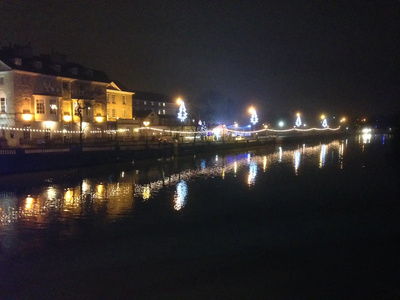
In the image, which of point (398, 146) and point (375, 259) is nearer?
point (375, 259)

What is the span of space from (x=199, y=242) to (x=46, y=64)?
4377 cm

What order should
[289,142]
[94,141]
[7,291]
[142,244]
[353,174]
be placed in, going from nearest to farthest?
[7,291] → [142,244] → [353,174] → [94,141] → [289,142]

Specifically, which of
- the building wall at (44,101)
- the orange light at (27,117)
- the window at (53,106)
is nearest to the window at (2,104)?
the building wall at (44,101)

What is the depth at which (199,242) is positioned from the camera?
32.3 ft

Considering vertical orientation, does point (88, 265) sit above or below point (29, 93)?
below

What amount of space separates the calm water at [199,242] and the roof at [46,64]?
27.8 m

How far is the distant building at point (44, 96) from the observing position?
41.1 metres

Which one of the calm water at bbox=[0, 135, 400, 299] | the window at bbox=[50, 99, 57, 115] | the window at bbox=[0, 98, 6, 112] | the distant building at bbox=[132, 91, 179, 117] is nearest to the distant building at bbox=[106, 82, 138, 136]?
the window at bbox=[50, 99, 57, 115]

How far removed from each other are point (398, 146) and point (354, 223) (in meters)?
30.6

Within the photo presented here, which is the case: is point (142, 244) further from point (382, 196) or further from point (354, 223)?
point (382, 196)

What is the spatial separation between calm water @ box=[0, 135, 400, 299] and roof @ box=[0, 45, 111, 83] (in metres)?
27.8

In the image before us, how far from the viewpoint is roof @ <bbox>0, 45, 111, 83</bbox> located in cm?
4244

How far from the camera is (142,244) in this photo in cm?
973

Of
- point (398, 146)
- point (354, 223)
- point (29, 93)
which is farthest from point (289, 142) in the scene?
point (354, 223)
